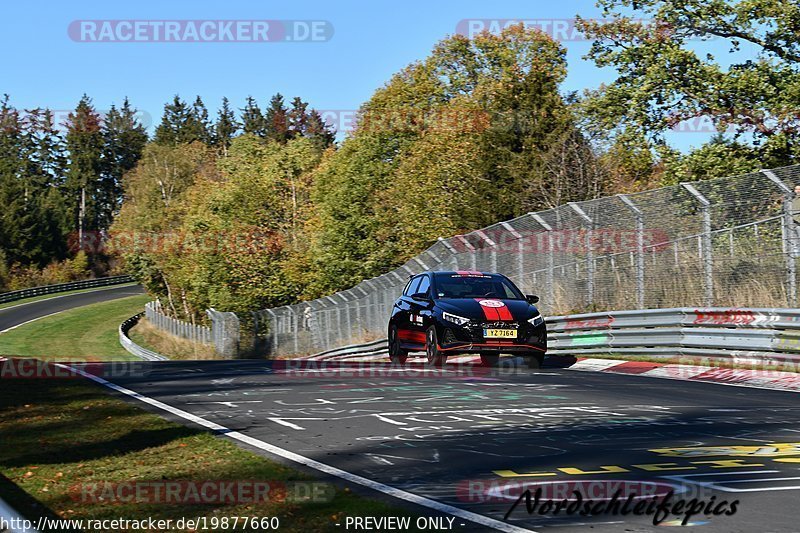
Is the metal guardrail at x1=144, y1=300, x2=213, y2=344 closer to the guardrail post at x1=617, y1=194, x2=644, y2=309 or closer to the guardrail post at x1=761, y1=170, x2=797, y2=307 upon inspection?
the guardrail post at x1=617, y1=194, x2=644, y2=309

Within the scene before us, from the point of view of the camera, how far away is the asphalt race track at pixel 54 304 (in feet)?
269

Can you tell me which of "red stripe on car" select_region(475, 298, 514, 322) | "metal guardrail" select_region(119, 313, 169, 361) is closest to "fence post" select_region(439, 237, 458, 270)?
"red stripe on car" select_region(475, 298, 514, 322)

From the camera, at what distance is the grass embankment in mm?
64188

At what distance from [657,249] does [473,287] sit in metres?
3.44

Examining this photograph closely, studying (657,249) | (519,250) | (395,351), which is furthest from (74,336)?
(657,249)

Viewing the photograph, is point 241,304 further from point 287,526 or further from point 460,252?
point 287,526

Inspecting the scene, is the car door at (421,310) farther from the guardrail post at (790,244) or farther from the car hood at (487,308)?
the guardrail post at (790,244)

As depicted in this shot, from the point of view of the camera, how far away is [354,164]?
196 feet

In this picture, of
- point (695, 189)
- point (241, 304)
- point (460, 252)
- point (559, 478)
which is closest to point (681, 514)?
point (559, 478)

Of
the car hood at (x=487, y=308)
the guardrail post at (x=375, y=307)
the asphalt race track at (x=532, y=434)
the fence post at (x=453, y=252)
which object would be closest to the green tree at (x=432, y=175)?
the guardrail post at (x=375, y=307)

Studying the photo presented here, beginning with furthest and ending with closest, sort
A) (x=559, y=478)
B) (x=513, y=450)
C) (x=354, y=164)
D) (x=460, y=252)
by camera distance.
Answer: (x=354, y=164) → (x=460, y=252) → (x=513, y=450) → (x=559, y=478)

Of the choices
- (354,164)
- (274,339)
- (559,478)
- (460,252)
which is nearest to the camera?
(559,478)

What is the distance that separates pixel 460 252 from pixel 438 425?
1650 centimetres

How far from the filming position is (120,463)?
7.96 metres
